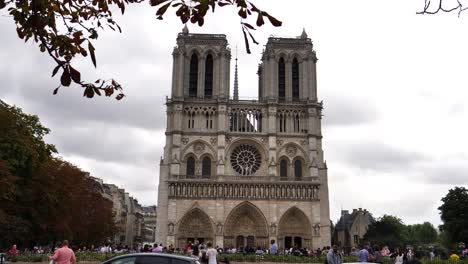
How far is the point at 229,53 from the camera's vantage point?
51.2 m

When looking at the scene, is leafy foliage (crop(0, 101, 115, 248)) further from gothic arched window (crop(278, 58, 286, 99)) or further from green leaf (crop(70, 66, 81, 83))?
green leaf (crop(70, 66, 81, 83))

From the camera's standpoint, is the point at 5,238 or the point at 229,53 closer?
the point at 5,238

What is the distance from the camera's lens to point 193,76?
51.1m

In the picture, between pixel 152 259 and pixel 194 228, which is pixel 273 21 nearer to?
pixel 152 259

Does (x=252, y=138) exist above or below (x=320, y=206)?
above

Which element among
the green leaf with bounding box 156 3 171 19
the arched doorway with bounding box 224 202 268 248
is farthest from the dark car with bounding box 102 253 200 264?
the arched doorway with bounding box 224 202 268 248

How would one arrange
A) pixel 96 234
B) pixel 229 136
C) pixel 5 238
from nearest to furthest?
1. pixel 5 238
2. pixel 96 234
3. pixel 229 136

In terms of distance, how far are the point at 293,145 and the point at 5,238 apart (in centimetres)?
2790

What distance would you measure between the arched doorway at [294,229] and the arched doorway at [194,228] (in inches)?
257

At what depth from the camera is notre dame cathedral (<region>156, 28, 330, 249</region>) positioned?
45.8 m

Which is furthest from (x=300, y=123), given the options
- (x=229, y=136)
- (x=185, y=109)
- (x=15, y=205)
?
(x=15, y=205)

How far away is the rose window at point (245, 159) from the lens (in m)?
48.4

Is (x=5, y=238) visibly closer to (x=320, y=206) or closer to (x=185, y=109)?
(x=185, y=109)

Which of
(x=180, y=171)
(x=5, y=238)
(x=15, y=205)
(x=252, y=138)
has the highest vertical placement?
(x=252, y=138)
